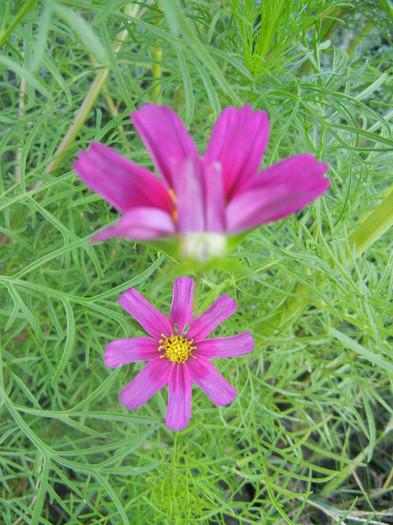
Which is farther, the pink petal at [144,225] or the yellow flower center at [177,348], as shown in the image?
the yellow flower center at [177,348]

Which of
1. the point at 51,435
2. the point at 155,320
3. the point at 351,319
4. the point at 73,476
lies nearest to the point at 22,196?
the point at 155,320

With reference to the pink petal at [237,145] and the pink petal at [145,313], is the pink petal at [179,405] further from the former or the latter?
the pink petal at [237,145]

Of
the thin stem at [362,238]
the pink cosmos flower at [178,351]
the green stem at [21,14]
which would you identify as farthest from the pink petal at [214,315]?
the green stem at [21,14]

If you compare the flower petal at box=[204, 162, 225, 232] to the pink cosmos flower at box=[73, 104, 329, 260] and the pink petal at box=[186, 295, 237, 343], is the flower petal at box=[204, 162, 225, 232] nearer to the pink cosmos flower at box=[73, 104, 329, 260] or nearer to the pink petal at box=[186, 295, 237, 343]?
the pink cosmos flower at box=[73, 104, 329, 260]

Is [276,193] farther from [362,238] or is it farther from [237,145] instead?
[362,238]

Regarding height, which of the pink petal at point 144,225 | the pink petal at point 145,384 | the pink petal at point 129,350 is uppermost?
the pink petal at point 144,225

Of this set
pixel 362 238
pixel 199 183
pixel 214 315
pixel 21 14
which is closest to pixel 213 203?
pixel 199 183
